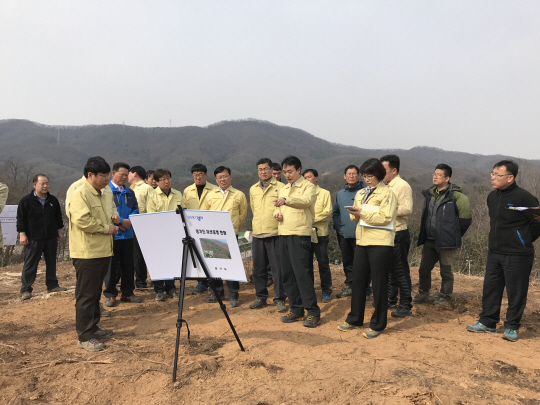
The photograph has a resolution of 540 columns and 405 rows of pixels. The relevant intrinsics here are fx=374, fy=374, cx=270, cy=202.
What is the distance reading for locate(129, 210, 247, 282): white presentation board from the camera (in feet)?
11.5

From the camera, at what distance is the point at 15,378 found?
3309 mm

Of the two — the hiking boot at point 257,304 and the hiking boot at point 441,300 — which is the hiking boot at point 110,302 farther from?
the hiking boot at point 441,300

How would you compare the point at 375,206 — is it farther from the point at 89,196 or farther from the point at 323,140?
the point at 323,140

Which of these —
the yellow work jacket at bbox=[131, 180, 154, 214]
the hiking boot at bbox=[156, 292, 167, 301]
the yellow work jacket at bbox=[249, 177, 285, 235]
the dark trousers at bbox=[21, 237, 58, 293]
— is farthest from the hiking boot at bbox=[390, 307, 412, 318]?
the dark trousers at bbox=[21, 237, 58, 293]

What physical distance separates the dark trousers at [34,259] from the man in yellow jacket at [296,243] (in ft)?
13.8

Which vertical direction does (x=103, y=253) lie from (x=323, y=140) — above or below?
below

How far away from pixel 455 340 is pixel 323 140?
184m

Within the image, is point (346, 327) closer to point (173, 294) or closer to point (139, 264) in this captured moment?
point (173, 294)

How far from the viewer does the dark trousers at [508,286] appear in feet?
14.0

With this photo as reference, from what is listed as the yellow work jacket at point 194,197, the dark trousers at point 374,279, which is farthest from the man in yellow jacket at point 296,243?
the yellow work jacket at point 194,197

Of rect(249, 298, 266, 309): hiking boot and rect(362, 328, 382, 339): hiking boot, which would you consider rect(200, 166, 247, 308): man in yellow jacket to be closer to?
rect(249, 298, 266, 309): hiking boot

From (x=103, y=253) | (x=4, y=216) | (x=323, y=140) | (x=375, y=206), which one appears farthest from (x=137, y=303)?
(x=323, y=140)

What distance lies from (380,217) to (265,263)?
6.55 ft

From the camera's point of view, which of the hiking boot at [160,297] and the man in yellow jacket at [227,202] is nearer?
the man in yellow jacket at [227,202]
